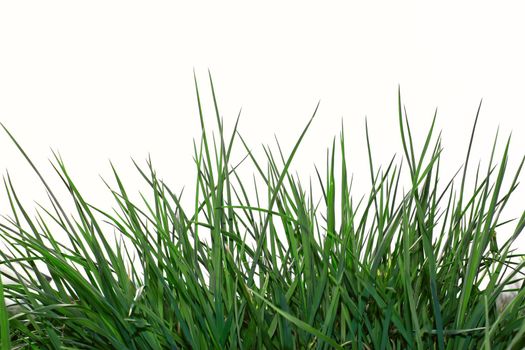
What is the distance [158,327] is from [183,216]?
17cm

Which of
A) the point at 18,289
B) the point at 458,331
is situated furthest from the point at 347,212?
the point at 18,289

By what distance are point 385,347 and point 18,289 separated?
533 millimetres

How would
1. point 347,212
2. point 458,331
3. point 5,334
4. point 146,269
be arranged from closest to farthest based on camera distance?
point 5,334, point 458,331, point 146,269, point 347,212

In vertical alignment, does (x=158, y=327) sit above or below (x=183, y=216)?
below

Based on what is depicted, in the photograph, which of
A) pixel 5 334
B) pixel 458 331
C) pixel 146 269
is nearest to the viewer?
pixel 5 334

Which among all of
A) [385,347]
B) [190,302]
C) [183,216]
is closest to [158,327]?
[190,302]

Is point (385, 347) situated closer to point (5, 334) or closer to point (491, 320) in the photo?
point (491, 320)

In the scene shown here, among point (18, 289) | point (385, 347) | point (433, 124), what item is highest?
point (433, 124)

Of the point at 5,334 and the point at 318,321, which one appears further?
the point at 318,321

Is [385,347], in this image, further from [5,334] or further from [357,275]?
[5,334]

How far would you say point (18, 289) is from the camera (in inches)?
38.5

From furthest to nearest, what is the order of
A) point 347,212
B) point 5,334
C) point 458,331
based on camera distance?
point 347,212, point 458,331, point 5,334

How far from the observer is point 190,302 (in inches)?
33.0

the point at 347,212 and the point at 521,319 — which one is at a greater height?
the point at 347,212
